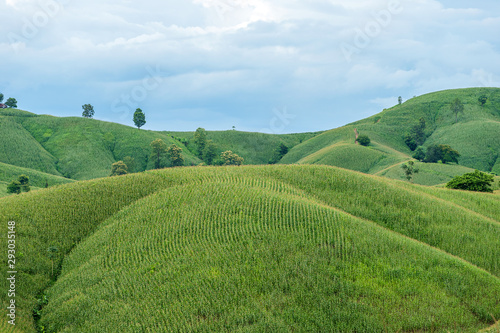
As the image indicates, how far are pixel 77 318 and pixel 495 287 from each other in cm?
2822

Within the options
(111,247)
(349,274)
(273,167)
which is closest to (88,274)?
(111,247)

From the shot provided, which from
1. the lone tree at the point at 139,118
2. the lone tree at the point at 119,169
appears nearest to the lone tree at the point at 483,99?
the lone tree at the point at 139,118

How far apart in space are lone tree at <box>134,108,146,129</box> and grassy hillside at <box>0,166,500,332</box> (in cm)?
12126

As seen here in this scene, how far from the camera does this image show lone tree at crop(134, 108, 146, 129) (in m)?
160

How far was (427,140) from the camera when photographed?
151 m

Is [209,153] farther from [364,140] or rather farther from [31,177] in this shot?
[31,177]

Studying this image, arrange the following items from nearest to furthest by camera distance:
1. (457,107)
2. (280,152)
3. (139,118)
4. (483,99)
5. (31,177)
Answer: (31,177) < (457,107) < (139,118) < (280,152) < (483,99)

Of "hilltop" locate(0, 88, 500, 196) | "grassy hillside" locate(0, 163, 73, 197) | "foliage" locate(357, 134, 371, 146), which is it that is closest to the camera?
"grassy hillside" locate(0, 163, 73, 197)

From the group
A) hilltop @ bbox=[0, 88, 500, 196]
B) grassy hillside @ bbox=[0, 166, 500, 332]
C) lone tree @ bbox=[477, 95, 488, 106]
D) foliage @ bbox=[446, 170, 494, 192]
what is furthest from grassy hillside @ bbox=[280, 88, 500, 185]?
grassy hillside @ bbox=[0, 166, 500, 332]

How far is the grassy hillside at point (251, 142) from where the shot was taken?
544 ft

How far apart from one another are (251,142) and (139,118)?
167ft

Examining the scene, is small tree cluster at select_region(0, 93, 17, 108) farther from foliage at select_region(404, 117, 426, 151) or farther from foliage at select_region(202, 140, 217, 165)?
foliage at select_region(404, 117, 426, 151)

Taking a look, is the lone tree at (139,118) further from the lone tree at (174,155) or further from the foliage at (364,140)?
the foliage at (364,140)

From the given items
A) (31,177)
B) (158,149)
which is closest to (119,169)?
(158,149)
